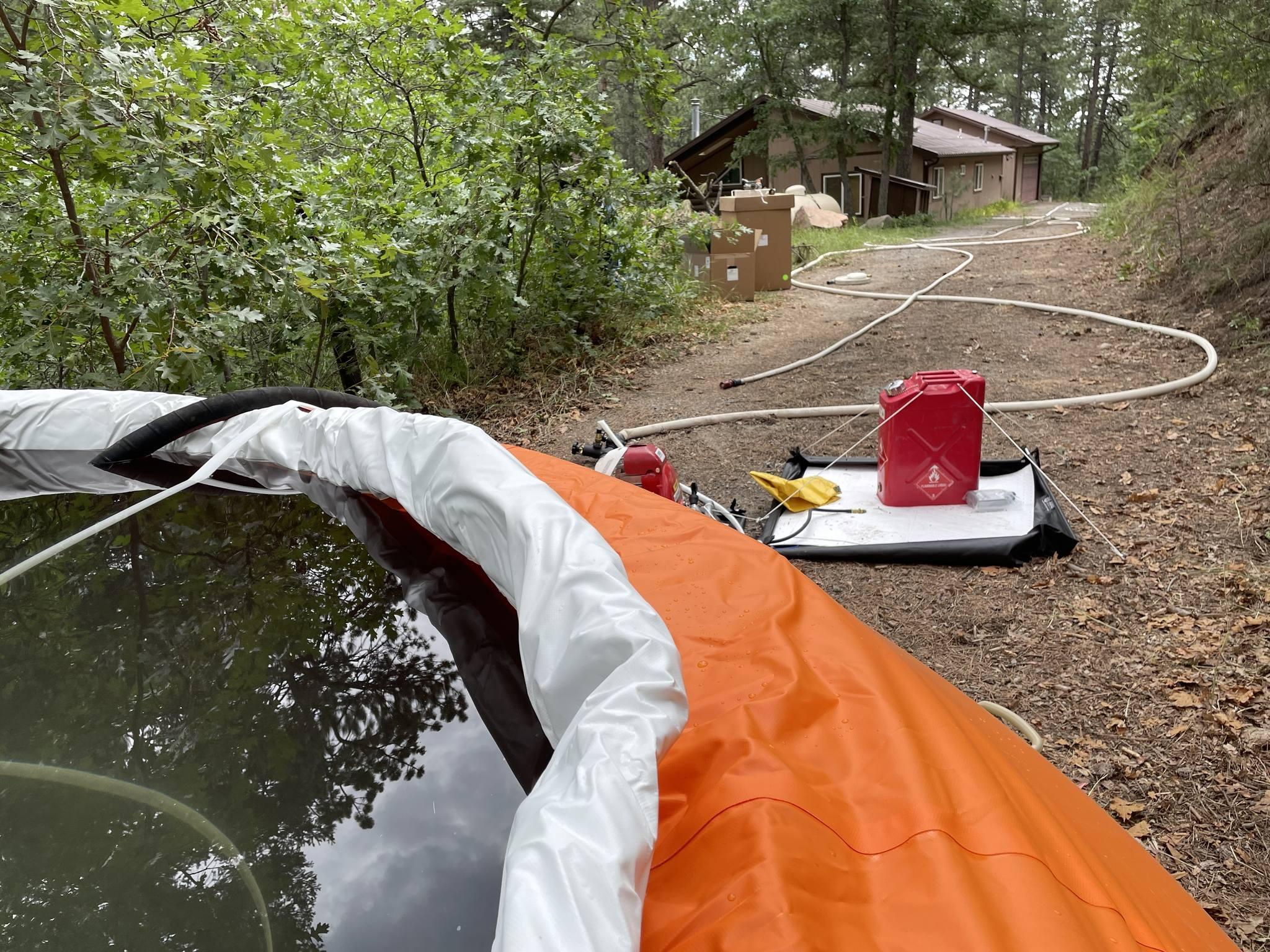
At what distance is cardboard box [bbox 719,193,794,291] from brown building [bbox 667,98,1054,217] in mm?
11548

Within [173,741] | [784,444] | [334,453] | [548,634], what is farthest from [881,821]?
[784,444]

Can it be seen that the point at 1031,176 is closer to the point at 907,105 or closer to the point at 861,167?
the point at 861,167

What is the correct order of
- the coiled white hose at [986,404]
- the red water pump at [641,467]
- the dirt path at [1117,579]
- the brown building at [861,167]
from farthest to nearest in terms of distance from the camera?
the brown building at [861,167], the coiled white hose at [986,404], the red water pump at [641,467], the dirt path at [1117,579]

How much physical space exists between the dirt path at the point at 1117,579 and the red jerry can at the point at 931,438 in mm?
456

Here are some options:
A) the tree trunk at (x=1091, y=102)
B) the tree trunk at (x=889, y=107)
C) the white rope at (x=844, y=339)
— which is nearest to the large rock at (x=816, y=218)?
the tree trunk at (x=889, y=107)

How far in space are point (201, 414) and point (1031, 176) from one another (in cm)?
3439

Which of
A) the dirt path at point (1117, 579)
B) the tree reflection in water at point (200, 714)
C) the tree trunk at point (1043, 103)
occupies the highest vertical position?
the tree trunk at point (1043, 103)

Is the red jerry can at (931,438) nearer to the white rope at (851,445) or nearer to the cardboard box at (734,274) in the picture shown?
the white rope at (851,445)

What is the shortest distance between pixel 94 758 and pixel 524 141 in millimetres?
4500

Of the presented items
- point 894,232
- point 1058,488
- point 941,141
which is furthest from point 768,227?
point 941,141

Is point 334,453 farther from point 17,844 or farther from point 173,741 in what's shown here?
point 17,844

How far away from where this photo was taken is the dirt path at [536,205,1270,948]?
1947mm

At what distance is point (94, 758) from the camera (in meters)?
1.20

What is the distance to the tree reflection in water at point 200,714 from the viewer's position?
97cm
